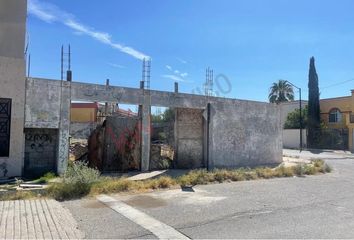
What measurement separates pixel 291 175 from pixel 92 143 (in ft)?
31.2

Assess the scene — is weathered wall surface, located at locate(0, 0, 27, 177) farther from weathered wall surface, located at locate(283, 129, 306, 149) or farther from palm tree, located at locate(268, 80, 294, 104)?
palm tree, located at locate(268, 80, 294, 104)

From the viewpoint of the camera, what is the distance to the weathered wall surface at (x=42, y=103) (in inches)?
571

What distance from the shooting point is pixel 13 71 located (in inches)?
561

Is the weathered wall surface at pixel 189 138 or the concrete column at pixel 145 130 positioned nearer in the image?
the concrete column at pixel 145 130

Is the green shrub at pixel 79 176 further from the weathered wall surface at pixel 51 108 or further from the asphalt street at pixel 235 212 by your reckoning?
Answer: the weathered wall surface at pixel 51 108

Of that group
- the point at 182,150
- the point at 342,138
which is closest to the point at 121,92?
the point at 182,150

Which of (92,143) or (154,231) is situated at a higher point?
(92,143)

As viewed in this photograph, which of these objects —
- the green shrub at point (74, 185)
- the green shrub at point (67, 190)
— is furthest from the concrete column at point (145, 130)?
the green shrub at point (67, 190)

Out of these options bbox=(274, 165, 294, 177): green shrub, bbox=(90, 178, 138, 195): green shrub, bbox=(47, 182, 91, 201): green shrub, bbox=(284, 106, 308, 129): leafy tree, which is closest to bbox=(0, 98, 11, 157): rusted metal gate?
bbox=(47, 182, 91, 201): green shrub

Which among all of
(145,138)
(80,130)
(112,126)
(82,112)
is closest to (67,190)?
(112,126)

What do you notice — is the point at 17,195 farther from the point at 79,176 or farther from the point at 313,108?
the point at 313,108

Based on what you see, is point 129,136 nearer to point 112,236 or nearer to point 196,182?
point 196,182

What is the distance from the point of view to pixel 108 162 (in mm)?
17297

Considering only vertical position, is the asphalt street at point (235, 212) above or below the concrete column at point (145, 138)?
below
